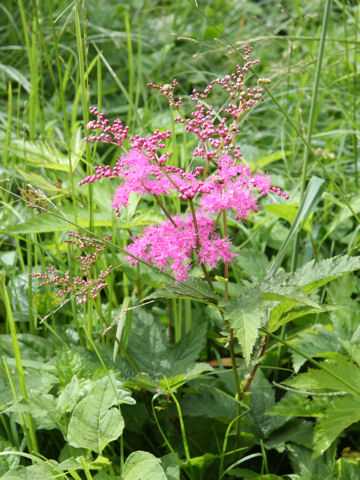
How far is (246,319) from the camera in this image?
0.80 meters

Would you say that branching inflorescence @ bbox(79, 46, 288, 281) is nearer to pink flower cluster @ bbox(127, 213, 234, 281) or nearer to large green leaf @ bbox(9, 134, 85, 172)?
pink flower cluster @ bbox(127, 213, 234, 281)

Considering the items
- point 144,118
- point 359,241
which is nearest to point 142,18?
point 144,118

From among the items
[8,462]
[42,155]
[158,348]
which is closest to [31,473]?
[8,462]

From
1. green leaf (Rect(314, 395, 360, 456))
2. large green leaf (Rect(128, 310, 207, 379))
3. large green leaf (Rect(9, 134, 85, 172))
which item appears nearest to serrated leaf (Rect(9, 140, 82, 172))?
large green leaf (Rect(9, 134, 85, 172))

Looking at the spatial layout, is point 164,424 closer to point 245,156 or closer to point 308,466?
point 308,466

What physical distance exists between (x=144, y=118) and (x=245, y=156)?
1.30 feet

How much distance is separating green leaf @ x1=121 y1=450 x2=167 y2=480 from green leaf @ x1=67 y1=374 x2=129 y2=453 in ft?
0.17

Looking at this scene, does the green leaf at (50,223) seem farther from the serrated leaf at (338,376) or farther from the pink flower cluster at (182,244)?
the serrated leaf at (338,376)

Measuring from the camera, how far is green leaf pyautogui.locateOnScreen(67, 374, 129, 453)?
0.92 m

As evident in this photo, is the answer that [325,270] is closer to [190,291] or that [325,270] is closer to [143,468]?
[190,291]

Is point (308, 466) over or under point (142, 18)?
under

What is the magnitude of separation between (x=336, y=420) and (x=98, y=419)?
0.42 metres

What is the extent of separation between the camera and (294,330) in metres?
1.30

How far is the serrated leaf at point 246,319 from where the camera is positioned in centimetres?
77
